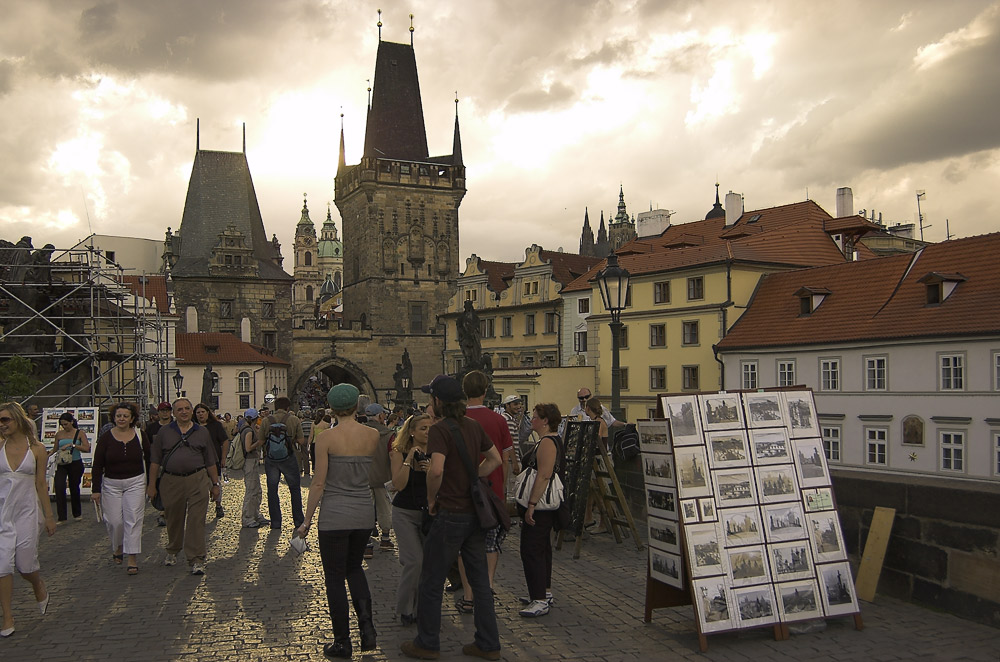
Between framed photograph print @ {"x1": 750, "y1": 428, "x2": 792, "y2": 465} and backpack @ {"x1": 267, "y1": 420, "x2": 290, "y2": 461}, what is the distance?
→ 22.8 feet

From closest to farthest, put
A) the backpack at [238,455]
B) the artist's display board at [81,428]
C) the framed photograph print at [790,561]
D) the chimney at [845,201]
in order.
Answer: the framed photograph print at [790,561], the backpack at [238,455], the artist's display board at [81,428], the chimney at [845,201]

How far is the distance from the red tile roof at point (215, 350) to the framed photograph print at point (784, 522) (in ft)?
153

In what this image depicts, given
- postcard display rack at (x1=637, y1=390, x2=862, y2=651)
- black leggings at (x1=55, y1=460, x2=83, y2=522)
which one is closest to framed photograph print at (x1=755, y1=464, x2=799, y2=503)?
postcard display rack at (x1=637, y1=390, x2=862, y2=651)

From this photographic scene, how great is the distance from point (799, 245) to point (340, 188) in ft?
130

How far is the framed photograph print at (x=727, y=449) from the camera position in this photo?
5.92m

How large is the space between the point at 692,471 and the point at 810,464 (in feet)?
3.17

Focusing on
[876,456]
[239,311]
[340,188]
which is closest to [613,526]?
[876,456]

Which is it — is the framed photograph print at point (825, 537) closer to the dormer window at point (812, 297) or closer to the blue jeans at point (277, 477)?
the blue jeans at point (277, 477)

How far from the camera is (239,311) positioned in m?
56.6

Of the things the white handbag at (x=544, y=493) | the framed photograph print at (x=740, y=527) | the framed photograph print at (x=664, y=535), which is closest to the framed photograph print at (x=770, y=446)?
the framed photograph print at (x=740, y=527)

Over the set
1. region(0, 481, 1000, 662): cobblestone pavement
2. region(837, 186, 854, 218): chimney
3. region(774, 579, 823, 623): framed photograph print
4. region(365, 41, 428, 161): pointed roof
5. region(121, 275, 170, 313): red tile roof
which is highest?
region(365, 41, 428, 161): pointed roof

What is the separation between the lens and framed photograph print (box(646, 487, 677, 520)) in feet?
19.5

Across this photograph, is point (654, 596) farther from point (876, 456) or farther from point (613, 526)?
point (876, 456)

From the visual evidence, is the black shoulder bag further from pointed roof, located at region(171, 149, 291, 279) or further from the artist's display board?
pointed roof, located at region(171, 149, 291, 279)
